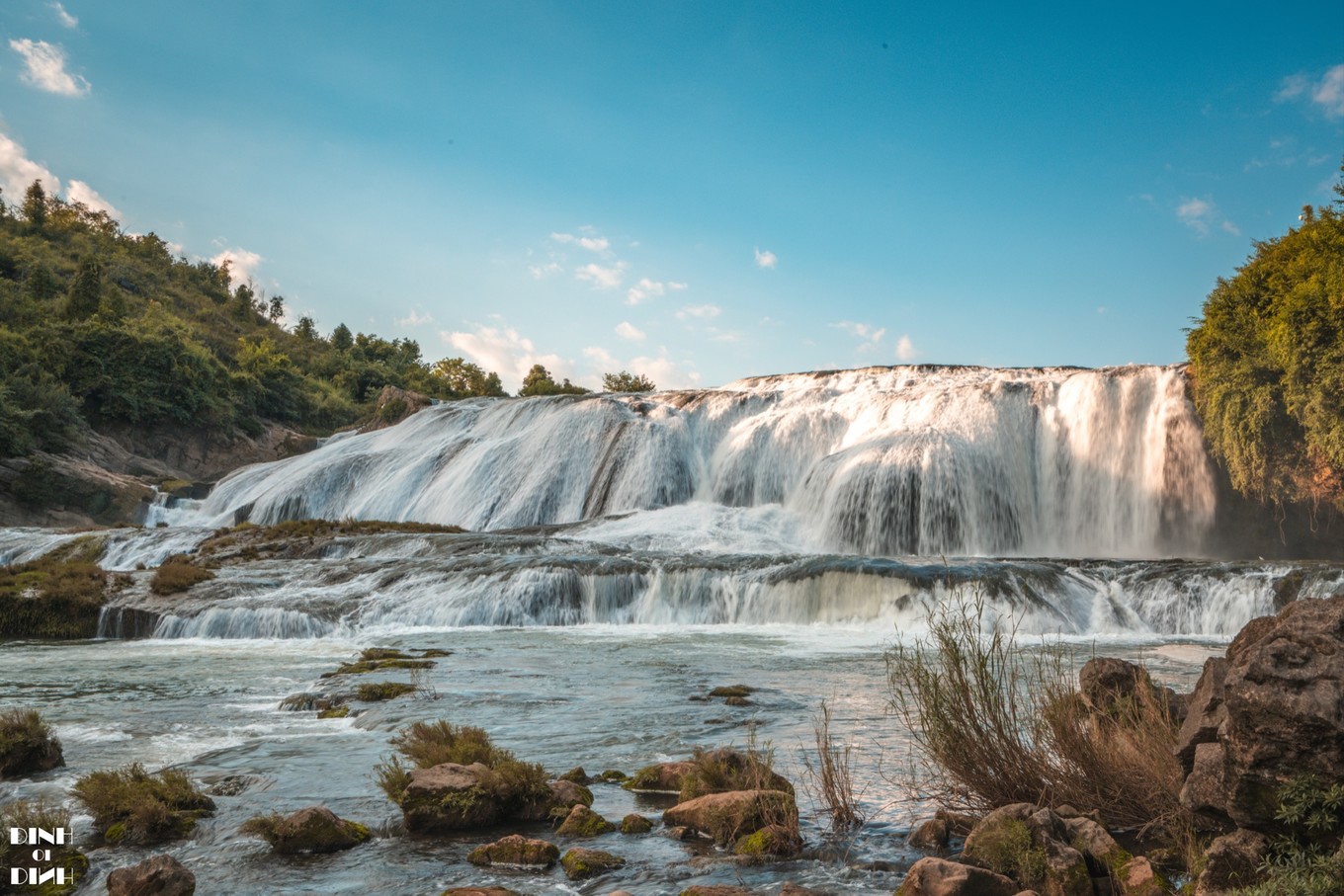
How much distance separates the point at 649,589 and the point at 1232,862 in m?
15.5

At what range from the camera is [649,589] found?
742 inches

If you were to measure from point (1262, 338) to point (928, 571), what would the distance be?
1480 centimetres

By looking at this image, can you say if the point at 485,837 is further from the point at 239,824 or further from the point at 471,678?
the point at 471,678

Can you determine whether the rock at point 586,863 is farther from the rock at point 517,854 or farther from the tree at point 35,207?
the tree at point 35,207

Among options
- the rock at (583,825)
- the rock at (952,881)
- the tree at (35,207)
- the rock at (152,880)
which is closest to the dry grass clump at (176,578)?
the rock at (152,880)

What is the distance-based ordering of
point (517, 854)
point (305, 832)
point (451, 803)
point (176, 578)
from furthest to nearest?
point (176, 578), point (451, 803), point (305, 832), point (517, 854)

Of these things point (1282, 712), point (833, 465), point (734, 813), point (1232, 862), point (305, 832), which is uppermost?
point (833, 465)

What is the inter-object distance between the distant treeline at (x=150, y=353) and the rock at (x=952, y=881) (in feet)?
147

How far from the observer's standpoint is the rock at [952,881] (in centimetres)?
400

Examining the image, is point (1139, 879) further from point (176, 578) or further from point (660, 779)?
point (176, 578)

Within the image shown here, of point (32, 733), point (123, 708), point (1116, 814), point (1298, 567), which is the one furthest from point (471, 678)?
point (1298, 567)

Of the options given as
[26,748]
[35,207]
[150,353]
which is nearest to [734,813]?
[26,748]

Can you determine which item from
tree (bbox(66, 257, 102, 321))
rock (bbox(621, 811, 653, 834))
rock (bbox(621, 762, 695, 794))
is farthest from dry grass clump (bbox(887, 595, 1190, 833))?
tree (bbox(66, 257, 102, 321))

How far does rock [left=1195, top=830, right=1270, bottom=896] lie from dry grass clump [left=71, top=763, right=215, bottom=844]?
5527 mm
